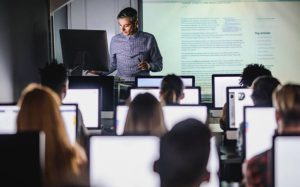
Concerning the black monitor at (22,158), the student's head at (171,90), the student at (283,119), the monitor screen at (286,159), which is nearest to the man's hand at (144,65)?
the student's head at (171,90)

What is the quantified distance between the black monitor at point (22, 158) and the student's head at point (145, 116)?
173cm

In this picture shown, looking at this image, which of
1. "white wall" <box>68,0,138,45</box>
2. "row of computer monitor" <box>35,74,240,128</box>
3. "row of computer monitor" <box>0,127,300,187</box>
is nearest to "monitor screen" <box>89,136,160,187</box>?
"row of computer monitor" <box>0,127,300,187</box>

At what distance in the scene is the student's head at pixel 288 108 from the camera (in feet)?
11.4

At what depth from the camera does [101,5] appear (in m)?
9.47

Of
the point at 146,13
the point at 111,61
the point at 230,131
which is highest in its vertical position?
the point at 146,13

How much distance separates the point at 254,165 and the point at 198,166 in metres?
1.08

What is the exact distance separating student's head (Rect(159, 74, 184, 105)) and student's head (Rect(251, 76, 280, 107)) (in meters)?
0.71

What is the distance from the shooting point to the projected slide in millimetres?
9266

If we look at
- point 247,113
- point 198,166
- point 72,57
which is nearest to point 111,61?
point 72,57

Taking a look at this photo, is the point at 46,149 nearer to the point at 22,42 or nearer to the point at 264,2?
the point at 22,42

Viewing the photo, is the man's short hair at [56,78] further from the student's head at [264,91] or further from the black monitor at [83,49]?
the black monitor at [83,49]

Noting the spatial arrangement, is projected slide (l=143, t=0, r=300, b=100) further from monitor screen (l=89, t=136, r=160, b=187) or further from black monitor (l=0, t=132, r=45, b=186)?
black monitor (l=0, t=132, r=45, b=186)

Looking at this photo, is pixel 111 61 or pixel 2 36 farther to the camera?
pixel 111 61

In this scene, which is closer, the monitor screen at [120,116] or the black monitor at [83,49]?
the monitor screen at [120,116]
